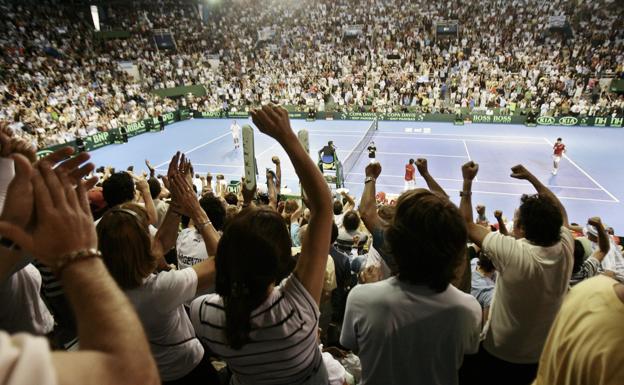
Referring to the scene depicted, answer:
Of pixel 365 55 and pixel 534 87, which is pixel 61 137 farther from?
pixel 534 87

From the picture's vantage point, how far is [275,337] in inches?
77.4

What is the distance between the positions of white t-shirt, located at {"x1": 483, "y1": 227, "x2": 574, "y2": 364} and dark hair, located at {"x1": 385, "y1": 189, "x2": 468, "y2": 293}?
3.26 feet

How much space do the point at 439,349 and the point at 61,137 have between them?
24.2 m

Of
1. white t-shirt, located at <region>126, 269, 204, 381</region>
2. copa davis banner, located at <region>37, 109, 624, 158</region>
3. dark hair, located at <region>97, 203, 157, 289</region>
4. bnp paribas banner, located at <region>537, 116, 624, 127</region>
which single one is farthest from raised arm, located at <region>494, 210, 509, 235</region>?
bnp paribas banner, located at <region>537, 116, 624, 127</region>

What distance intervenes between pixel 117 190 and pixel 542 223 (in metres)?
4.52

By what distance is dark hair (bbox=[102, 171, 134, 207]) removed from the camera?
4870 millimetres

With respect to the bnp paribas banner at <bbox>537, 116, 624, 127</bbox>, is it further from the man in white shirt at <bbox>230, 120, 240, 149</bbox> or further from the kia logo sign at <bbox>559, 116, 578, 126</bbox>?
the man in white shirt at <bbox>230, 120, 240, 149</bbox>

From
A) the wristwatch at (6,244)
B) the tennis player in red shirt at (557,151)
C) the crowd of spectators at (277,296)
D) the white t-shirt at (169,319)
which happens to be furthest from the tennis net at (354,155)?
the wristwatch at (6,244)

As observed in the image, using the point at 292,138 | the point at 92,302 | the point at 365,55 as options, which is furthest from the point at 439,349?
the point at 365,55

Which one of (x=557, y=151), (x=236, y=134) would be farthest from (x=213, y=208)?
(x=236, y=134)

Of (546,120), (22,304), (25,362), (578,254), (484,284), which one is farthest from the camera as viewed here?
(546,120)

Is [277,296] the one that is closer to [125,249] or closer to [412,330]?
[412,330]

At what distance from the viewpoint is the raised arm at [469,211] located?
315 centimetres

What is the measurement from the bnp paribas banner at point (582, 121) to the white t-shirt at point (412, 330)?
2666 centimetres
